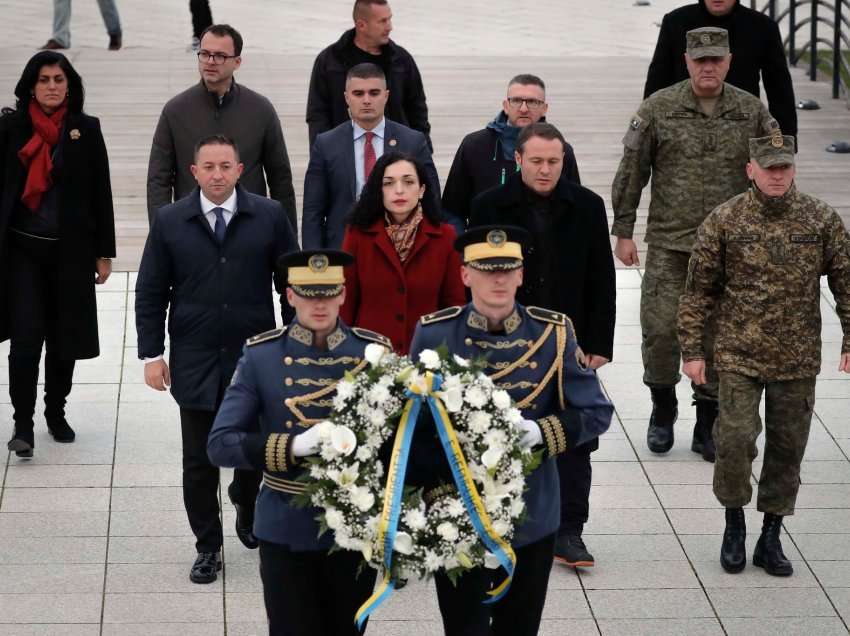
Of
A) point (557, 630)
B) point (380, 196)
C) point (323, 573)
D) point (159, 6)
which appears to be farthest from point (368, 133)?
point (159, 6)

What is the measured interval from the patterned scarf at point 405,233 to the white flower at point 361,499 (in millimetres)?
2343

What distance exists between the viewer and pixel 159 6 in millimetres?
23672

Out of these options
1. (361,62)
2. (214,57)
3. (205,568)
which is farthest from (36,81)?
(205,568)

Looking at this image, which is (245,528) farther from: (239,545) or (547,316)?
(547,316)

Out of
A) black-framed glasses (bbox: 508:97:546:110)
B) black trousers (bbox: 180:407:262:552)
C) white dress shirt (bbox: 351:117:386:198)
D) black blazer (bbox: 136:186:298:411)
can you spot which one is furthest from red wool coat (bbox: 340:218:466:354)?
white dress shirt (bbox: 351:117:386:198)


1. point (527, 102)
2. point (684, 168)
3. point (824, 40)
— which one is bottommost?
point (684, 168)

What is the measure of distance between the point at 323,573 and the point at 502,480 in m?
0.82

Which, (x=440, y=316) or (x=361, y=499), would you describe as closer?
(x=361, y=499)

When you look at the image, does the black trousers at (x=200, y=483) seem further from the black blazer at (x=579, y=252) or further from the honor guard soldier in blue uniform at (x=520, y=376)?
the honor guard soldier in blue uniform at (x=520, y=376)

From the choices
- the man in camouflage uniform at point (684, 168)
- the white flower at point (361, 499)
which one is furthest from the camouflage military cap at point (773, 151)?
the white flower at point (361, 499)

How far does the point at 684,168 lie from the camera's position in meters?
9.12

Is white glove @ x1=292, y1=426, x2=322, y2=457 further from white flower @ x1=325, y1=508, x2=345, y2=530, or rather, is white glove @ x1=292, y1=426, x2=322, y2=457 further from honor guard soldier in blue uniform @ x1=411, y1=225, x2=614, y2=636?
honor guard soldier in blue uniform @ x1=411, y1=225, x2=614, y2=636

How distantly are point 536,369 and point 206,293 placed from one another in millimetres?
2029

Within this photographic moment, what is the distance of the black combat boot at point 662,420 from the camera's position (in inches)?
371
